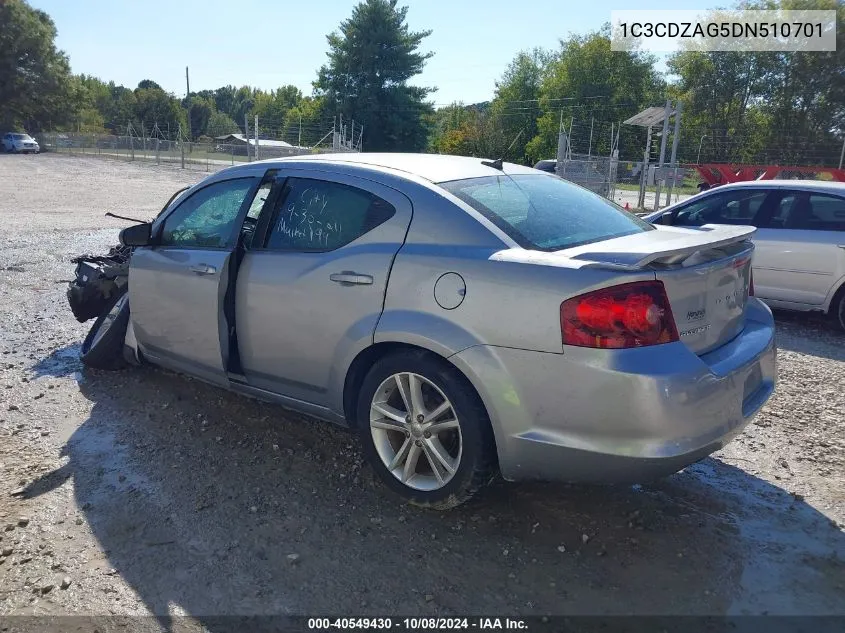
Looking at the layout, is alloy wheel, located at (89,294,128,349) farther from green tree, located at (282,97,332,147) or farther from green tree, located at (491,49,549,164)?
green tree, located at (491,49,549,164)

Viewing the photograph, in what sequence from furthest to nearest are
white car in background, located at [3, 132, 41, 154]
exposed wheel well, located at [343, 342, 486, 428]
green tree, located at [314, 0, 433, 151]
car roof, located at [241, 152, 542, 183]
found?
green tree, located at [314, 0, 433, 151]
white car in background, located at [3, 132, 41, 154]
car roof, located at [241, 152, 542, 183]
exposed wheel well, located at [343, 342, 486, 428]

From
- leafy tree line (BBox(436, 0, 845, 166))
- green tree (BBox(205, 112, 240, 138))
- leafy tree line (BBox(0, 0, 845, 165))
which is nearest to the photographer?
leafy tree line (BBox(436, 0, 845, 166))

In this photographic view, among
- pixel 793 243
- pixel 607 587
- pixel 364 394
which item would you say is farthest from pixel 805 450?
pixel 793 243

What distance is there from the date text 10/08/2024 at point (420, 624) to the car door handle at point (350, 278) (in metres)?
1.48

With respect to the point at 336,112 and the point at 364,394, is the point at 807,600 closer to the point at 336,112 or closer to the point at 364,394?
the point at 364,394

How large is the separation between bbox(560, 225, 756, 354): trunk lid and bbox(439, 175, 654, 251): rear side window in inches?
6.2

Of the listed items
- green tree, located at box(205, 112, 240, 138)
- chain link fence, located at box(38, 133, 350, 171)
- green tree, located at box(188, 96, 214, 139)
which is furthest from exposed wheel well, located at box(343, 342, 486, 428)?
green tree, located at box(188, 96, 214, 139)

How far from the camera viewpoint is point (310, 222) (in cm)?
363

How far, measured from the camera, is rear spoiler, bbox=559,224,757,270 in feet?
8.77

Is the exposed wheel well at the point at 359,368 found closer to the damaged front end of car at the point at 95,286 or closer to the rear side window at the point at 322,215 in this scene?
the rear side window at the point at 322,215

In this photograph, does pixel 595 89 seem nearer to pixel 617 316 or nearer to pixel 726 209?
pixel 726 209

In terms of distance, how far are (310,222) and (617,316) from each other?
5.79ft

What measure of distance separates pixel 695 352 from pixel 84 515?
9.42ft

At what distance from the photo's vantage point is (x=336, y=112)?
177 feet
